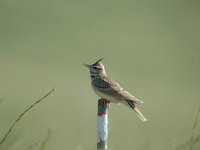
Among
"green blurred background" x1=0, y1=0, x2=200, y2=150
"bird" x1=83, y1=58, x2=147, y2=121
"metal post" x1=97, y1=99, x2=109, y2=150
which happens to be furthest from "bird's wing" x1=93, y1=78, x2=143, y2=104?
"metal post" x1=97, y1=99, x2=109, y2=150

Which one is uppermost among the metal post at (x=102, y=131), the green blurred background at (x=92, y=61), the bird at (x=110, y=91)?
the green blurred background at (x=92, y=61)

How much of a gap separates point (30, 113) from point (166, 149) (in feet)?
10.9

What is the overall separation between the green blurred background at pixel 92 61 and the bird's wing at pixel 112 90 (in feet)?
2.29

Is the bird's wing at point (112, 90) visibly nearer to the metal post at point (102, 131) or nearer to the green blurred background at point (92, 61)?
the green blurred background at point (92, 61)

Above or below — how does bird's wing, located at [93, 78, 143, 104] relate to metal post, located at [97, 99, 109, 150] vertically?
above

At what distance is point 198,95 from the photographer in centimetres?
1958

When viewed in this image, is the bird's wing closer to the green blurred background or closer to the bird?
the bird

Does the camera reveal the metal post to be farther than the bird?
No

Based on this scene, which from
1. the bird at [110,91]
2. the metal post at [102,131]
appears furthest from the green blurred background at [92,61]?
the metal post at [102,131]

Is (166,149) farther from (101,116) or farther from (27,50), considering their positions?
(27,50)

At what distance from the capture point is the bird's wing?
9.78 meters

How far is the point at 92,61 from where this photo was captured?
21.4 meters

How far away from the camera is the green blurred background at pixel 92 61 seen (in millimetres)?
13062

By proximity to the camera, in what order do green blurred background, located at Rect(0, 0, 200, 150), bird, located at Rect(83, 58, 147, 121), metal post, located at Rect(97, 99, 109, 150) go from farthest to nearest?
green blurred background, located at Rect(0, 0, 200, 150) → bird, located at Rect(83, 58, 147, 121) → metal post, located at Rect(97, 99, 109, 150)
